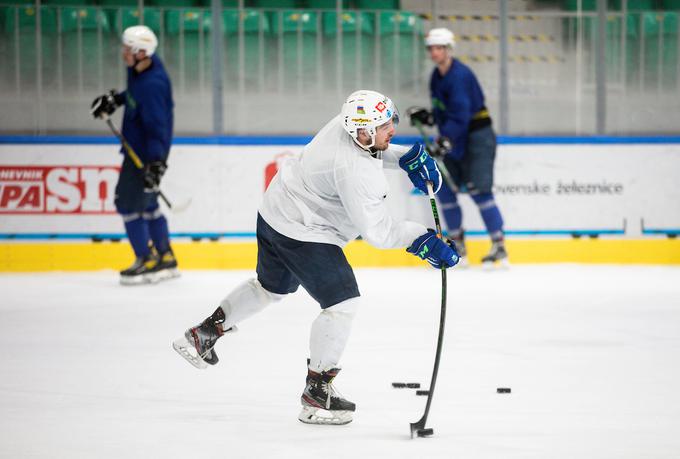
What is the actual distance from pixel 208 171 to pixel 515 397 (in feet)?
15.2

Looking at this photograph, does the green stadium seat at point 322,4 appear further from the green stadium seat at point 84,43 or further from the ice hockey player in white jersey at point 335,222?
the ice hockey player in white jersey at point 335,222

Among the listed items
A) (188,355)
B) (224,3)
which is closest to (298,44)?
(224,3)

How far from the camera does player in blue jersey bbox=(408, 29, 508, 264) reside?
8.17 m

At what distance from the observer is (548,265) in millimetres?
8406

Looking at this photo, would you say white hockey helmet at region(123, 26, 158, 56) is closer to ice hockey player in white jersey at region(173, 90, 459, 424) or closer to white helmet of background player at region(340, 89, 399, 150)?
ice hockey player in white jersey at region(173, 90, 459, 424)

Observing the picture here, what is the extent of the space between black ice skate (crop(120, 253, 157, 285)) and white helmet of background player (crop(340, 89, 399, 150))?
399 centimetres

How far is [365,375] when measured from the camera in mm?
4457

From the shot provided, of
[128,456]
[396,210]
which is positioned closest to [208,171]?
[396,210]

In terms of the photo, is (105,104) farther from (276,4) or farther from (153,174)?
(276,4)

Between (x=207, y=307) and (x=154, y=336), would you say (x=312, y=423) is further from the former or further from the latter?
(x=207, y=307)

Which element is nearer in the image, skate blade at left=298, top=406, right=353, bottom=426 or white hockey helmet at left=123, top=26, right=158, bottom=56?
skate blade at left=298, top=406, right=353, bottom=426

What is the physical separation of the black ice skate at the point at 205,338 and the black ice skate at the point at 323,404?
487mm

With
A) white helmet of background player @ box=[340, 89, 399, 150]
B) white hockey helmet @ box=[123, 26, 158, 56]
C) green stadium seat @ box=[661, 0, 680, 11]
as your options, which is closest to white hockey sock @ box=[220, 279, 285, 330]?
white helmet of background player @ box=[340, 89, 399, 150]

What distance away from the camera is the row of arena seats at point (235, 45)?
27.1ft
